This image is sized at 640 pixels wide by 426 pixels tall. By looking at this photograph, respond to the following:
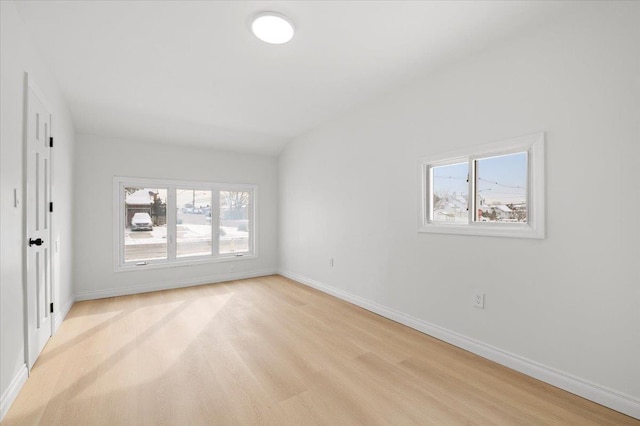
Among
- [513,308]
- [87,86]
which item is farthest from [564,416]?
[87,86]

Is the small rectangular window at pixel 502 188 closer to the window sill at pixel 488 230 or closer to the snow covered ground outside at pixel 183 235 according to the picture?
the window sill at pixel 488 230

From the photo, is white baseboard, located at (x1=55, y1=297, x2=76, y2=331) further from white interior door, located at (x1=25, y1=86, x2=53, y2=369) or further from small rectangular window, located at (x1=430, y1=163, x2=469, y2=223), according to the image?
small rectangular window, located at (x1=430, y1=163, x2=469, y2=223)

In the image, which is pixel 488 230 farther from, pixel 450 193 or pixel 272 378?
pixel 272 378

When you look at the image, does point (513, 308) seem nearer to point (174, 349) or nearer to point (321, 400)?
point (321, 400)

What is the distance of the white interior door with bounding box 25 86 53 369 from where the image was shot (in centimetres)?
222

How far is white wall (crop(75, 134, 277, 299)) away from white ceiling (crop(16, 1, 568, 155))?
0.53 metres

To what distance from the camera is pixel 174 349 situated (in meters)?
2.63

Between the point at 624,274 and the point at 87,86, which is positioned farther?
the point at 87,86

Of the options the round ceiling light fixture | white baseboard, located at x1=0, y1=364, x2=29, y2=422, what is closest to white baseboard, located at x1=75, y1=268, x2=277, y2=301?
white baseboard, located at x1=0, y1=364, x2=29, y2=422

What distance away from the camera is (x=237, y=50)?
100 inches

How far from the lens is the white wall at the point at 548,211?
1832 millimetres

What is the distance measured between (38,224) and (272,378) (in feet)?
7.59

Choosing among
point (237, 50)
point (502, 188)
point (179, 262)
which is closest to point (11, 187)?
point (237, 50)

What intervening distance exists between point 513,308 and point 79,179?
537cm
